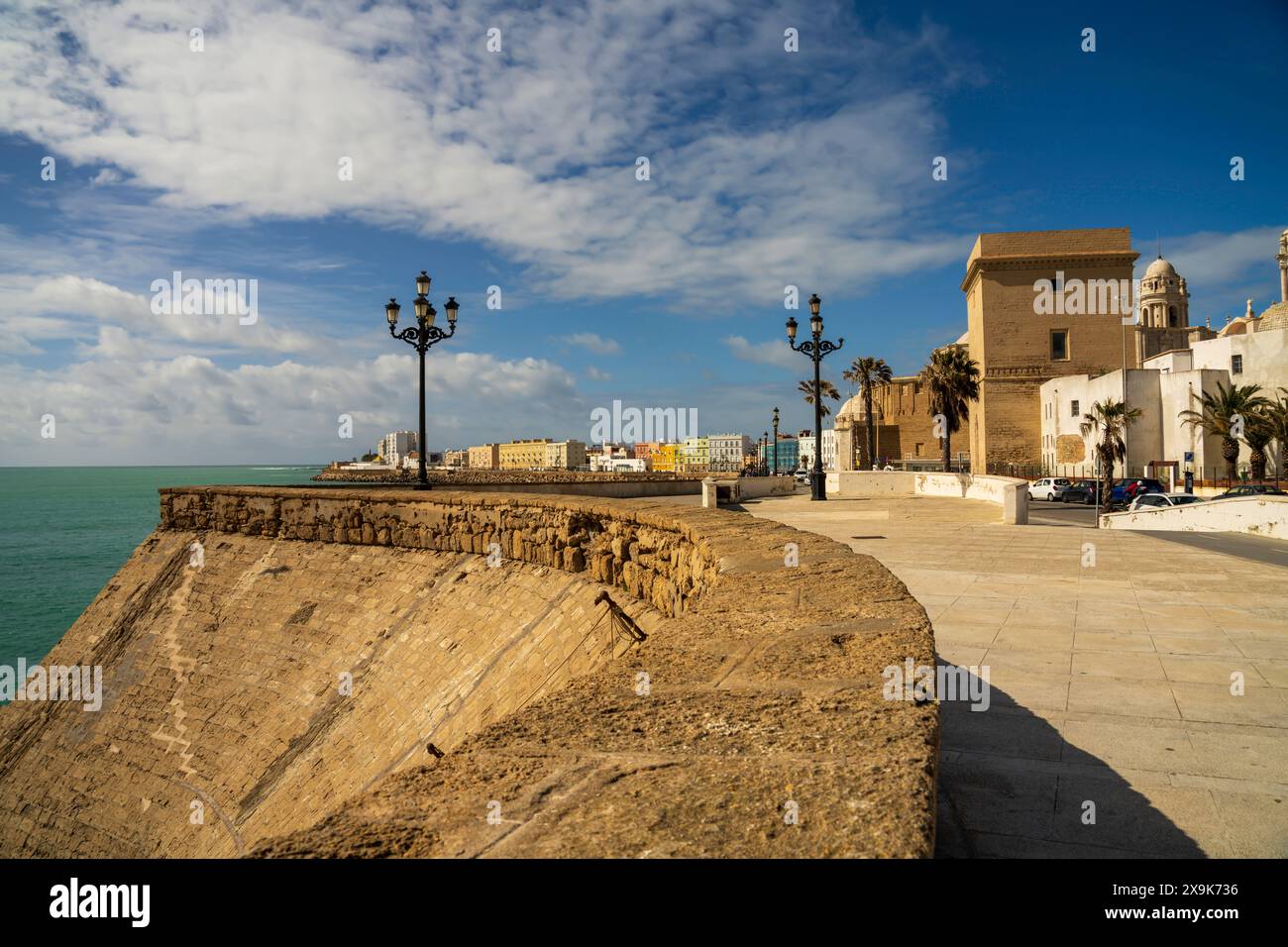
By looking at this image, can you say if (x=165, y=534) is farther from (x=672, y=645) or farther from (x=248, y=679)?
(x=672, y=645)

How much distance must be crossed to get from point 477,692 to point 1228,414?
37335 mm

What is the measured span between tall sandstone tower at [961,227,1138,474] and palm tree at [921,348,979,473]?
173 centimetres

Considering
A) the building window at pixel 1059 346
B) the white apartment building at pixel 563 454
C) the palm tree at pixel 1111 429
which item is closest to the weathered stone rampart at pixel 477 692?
the palm tree at pixel 1111 429

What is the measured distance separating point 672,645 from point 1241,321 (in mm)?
77452

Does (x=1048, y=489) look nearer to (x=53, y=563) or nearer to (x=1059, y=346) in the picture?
(x=1059, y=346)

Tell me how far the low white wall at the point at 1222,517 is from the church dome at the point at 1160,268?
6332cm

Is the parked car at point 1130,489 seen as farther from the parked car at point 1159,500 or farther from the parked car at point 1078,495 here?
the parked car at point 1159,500

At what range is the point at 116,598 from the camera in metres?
14.5

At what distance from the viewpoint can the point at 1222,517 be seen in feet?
52.0

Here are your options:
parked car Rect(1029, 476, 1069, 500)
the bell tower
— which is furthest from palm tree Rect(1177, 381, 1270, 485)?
the bell tower

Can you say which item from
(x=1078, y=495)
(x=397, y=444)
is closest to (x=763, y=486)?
(x=1078, y=495)

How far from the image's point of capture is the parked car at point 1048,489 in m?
28.6

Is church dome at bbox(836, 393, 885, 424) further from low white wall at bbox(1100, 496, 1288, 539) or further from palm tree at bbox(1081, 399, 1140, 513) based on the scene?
low white wall at bbox(1100, 496, 1288, 539)
